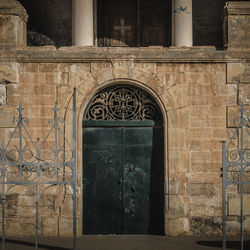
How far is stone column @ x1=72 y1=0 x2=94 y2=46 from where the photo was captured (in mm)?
9203

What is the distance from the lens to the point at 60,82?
8.17m

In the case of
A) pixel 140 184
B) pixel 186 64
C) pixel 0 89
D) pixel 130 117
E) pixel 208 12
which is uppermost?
pixel 208 12

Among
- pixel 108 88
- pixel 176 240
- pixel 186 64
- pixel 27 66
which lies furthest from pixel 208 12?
pixel 176 240

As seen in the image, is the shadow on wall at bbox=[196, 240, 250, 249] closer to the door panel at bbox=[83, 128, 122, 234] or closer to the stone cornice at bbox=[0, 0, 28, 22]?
the door panel at bbox=[83, 128, 122, 234]

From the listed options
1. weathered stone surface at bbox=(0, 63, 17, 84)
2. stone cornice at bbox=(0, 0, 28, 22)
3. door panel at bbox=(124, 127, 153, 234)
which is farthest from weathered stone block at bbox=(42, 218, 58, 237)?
stone cornice at bbox=(0, 0, 28, 22)

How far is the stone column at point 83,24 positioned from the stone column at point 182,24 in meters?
1.95

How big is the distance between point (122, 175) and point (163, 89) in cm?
195

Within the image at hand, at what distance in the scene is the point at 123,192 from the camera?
825 centimetres

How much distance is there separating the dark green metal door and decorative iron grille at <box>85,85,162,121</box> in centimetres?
19

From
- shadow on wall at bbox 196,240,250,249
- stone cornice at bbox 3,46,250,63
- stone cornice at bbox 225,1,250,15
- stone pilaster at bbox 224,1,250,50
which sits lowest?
shadow on wall at bbox 196,240,250,249

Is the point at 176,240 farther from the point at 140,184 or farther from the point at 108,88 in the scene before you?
the point at 108,88

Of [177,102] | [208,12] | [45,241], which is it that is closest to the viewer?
[45,241]

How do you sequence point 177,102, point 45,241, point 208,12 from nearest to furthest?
point 45,241
point 177,102
point 208,12

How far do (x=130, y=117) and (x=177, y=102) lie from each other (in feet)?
3.36
